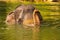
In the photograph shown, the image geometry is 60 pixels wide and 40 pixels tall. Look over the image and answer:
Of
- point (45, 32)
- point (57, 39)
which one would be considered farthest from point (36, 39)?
point (45, 32)

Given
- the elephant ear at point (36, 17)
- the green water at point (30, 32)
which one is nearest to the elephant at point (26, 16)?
the elephant ear at point (36, 17)

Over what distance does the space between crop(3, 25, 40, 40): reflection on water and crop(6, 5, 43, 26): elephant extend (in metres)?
0.37

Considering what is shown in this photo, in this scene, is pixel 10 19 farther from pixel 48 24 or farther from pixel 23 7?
pixel 48 24

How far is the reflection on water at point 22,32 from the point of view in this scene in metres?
9.38

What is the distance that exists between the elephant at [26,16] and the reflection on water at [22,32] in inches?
14.7

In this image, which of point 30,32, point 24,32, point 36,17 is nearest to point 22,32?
point 24,32

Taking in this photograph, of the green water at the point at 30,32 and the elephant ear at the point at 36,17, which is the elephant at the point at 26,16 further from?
the green water at the point at 30,32

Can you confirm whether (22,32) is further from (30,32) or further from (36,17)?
(36,17)

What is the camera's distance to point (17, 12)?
11.9 meters

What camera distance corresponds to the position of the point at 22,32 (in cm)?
1010

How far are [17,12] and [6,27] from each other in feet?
3.48

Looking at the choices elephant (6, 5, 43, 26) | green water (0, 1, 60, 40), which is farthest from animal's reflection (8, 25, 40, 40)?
elephant (6, 5, 43, 26)

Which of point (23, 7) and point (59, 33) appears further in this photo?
point (23, 7)

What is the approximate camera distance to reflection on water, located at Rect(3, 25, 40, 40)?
938 centimetres
